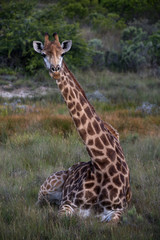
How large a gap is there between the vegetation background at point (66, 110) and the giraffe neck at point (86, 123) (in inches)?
25.8

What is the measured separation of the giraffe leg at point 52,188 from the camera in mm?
4723

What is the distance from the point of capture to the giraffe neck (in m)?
3.79

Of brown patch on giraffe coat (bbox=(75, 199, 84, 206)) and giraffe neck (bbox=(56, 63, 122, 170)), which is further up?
giraffe neck (bbox=(56, 63, 122, 170))

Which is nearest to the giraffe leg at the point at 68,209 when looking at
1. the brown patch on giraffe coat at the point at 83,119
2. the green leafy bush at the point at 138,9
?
the brown patch on giraffe coat at the point at 83,119

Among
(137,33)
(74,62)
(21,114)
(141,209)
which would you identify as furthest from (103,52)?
(141,209)

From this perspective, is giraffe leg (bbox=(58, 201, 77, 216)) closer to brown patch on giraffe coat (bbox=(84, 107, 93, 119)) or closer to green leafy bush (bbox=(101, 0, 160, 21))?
brown patch on giraffe coat (bbox=(84, 107, 93, 119))

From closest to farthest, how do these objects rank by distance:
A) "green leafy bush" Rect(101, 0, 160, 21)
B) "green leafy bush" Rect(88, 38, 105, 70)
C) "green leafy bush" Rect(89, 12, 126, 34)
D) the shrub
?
1. the shrub
2. "green leafy bush" Rect(88, 38, 105, 70)
3. "green leafy bush" Rect(89, 12, 126, 34)
4. "green leafy bush" Rect(101, 0, 160, 21)

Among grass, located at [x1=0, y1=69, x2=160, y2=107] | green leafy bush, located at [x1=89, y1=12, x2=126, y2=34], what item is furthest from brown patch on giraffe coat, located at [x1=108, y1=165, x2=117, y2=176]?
green leafy bush, located at [x1=89, y1=12, x2=126, y2=34]

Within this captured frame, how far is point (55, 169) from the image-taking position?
6.00 metres

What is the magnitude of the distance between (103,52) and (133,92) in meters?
5.83

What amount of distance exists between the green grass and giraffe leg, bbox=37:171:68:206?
6.7 inches

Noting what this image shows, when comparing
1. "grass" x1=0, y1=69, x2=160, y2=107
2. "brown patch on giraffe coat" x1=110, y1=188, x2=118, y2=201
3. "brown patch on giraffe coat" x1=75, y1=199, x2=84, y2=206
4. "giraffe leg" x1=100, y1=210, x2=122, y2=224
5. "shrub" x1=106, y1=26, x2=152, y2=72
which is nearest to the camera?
"giraffe leg" x1=100, y1=210, x2=122, y2=224

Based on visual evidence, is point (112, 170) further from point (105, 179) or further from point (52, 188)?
point (52, 188)

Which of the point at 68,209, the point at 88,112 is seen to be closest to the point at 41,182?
the point at 68,209
